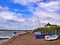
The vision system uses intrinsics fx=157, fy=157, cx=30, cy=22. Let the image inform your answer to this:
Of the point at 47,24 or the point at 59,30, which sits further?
the point at 47,24

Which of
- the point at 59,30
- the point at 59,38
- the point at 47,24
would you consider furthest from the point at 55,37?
the point at 47,24

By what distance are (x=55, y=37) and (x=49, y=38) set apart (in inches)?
63.1

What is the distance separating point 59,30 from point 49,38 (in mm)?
14875

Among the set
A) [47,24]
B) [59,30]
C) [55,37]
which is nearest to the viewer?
[55,37]

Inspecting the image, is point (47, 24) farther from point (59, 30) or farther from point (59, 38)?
point (59, 38)

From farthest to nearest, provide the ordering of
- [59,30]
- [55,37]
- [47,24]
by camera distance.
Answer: [47,24] < [59,30] < [55,37]

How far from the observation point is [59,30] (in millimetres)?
55406

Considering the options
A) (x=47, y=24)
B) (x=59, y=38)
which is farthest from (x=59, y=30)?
(x=47, y=24)

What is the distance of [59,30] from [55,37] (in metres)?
14.5

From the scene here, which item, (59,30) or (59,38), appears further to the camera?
(59,30)

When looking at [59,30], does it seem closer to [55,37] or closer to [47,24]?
[55,37]

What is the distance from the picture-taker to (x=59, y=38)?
137 ft

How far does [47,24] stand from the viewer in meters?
109

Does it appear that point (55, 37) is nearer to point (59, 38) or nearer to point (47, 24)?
point (59, 38)
